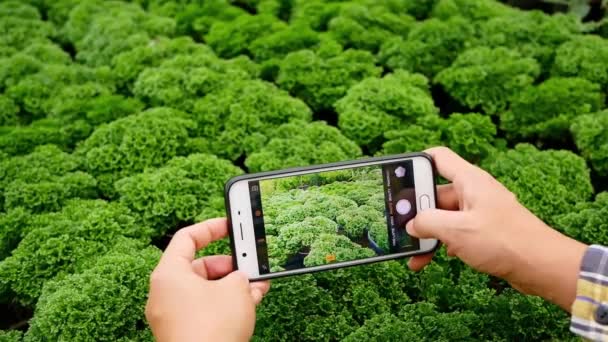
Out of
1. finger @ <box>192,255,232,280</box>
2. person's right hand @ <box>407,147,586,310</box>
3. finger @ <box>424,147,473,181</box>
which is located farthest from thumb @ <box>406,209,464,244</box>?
finger @ <box>192,255,232,280</box>

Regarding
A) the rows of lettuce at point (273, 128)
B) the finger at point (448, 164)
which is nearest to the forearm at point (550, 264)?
the finger at point (448, 164)

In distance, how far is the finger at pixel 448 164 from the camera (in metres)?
2.61

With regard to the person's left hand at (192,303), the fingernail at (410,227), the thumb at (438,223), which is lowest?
the person's left hand at (192,303)

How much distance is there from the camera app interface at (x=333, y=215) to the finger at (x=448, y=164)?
0.13 meters

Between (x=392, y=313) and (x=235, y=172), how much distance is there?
4.87 feet

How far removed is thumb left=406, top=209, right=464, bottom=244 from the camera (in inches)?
94.5

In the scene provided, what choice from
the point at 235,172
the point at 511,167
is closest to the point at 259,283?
the point at 235,172

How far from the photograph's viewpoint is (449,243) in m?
2.44

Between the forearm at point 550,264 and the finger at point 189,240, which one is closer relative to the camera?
the forearm at point 550,264

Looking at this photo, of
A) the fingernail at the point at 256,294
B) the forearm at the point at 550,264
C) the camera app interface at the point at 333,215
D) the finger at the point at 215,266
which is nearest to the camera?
the forearm at the point at 550,264

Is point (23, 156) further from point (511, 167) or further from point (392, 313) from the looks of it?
point (511, 167)

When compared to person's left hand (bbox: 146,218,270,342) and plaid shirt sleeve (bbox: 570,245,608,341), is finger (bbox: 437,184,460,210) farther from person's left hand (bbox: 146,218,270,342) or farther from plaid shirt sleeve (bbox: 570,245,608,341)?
person's left hand (bbox: 146,218,270,342)

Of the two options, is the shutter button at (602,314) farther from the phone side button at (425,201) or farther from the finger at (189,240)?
the finger at (189,240)

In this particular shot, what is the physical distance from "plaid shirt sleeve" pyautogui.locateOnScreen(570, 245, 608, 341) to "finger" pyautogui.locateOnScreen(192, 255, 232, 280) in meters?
1.40
